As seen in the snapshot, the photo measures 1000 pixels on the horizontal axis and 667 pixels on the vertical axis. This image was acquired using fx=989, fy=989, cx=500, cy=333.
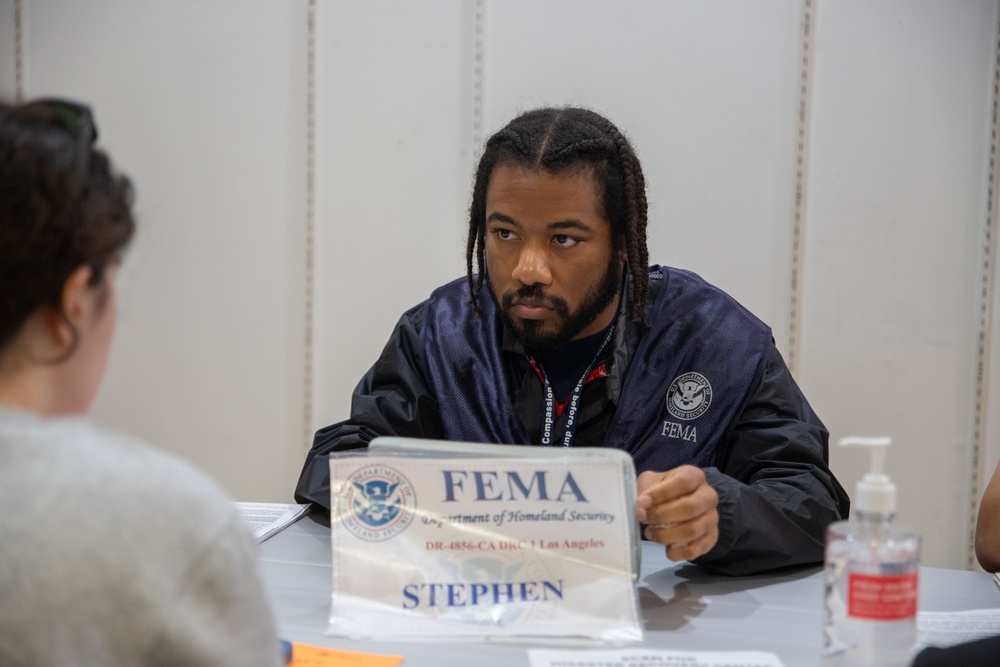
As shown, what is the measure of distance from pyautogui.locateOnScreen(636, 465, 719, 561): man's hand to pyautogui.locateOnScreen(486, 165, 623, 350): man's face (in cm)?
54

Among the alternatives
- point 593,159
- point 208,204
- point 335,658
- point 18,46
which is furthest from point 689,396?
point 18,46

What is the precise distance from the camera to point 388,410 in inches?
72.0

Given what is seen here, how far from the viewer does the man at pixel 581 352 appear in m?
1.75

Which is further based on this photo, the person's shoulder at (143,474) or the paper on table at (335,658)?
the paper on table at (335,658)

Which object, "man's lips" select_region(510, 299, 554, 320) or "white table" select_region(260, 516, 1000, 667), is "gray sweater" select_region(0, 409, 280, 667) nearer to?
"white table" select_region(260, 516, 1000, 667)

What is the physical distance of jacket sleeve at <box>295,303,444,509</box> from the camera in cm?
174

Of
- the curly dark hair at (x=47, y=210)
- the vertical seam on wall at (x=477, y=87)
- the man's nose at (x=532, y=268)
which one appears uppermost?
the vertical seam on wall at (x=477, y=87)

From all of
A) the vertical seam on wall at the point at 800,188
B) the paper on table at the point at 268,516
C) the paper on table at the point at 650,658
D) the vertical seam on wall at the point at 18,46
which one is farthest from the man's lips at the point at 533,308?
the vertical seam on wall at the point at 18,46

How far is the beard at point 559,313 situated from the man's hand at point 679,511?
54 cm

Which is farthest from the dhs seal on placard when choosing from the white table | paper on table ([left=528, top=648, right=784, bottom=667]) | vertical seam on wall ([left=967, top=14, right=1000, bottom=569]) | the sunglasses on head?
vertical seam on wall ([left=967, top=14, right=1000, bottom=569])

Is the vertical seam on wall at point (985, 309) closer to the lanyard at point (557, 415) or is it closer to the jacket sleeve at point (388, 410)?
the lanyard at point (557, 415)

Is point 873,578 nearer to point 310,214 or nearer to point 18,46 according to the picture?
point 310,214

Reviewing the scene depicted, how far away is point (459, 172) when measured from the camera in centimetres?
304

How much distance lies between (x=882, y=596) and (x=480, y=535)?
491 millimetres
